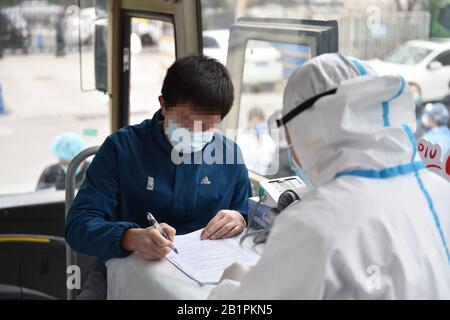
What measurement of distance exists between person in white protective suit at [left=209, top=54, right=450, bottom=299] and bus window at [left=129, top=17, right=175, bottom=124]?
1945mm

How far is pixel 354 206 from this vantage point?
3.75 feet

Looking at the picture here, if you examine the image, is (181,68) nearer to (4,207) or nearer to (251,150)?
(251,150)

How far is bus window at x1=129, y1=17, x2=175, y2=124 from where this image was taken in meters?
3.31

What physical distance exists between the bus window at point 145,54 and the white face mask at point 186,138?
4.02ft

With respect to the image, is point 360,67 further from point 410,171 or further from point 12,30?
point 12,30

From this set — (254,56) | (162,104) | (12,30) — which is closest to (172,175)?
(162,104)

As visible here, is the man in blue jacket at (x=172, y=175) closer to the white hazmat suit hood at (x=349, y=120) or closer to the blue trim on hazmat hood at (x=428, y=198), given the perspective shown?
the white hazmat suit hood at (x=349, y=120)

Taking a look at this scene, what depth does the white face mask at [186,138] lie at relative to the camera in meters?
1.88

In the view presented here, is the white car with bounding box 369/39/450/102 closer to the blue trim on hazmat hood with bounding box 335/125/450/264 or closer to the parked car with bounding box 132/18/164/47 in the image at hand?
the parked car with bounding box 132/18/164/47

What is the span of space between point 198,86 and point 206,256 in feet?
1.60

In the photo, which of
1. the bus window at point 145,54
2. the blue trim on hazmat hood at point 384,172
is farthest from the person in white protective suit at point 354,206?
the bus window at point 145,54

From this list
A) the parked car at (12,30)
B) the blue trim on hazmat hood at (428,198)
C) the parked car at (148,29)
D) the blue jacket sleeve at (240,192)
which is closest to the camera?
the blue trim on hazmat hood at (428,198)
